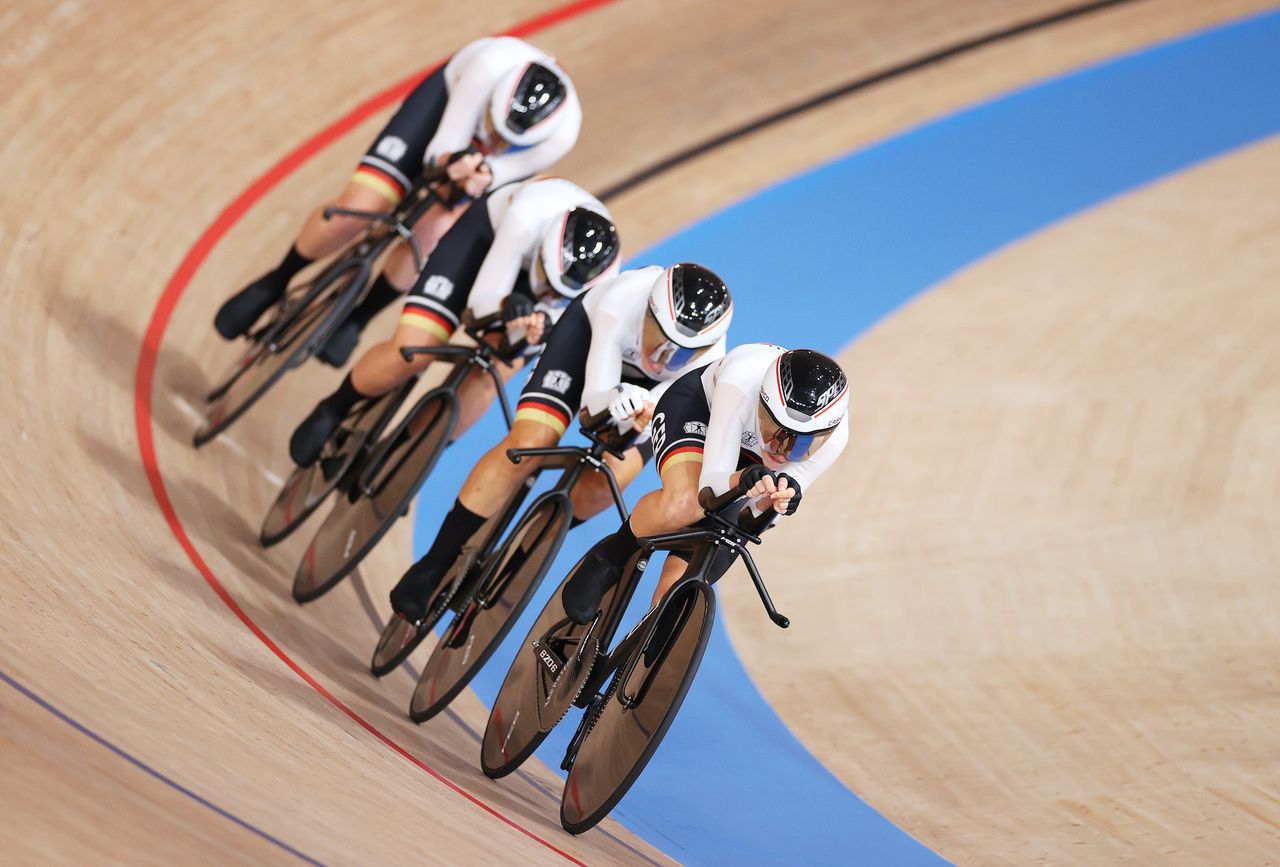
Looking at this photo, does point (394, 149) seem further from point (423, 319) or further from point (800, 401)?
point (800, 401)

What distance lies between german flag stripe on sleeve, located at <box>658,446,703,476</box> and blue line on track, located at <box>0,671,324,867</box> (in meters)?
1.52

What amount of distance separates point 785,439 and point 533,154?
A: 74.9 inches

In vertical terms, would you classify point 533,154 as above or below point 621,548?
above

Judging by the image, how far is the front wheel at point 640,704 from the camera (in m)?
A: 3.39

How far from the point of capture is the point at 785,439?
356 cm

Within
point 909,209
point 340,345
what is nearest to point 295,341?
point 340,345

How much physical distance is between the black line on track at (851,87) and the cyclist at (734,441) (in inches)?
155

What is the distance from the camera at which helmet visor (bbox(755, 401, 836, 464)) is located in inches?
140

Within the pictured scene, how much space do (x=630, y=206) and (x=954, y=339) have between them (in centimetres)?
189

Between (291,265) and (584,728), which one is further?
(291,265)

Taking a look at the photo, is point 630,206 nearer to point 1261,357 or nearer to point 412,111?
point 412,111

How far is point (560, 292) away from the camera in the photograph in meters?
4.32

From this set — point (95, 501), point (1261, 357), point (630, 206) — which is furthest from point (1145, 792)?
point (630, 206)

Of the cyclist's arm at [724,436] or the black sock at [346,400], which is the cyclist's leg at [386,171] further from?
the cyclist's arm at [724,436]
